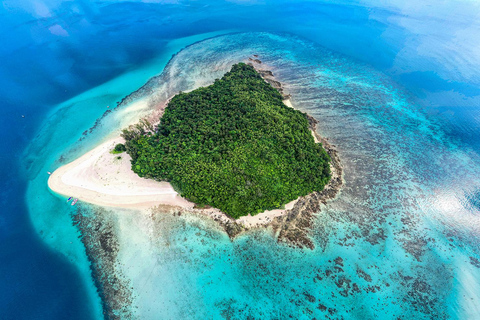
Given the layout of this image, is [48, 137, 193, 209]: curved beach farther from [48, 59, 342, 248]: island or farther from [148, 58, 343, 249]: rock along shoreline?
[148, 58, 343, 249]: rock along shoreline

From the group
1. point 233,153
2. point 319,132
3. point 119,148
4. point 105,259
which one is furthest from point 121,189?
point 319,132

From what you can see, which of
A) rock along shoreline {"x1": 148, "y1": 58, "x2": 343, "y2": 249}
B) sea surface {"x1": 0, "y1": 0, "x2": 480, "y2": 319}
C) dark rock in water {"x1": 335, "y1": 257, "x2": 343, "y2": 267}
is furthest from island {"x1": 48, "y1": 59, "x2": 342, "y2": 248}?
dark rock in water {"x1": 335, "y1": 257, "x2": 343, "y2": 267}

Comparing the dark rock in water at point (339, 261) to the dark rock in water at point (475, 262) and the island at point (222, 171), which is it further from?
the dark rock in water at point (475, 262)

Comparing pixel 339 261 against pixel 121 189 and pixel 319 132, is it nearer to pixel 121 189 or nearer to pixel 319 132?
pixel 319 132

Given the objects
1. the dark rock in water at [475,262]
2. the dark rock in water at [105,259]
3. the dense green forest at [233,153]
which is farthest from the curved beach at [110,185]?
the dark rock in water at [475,262]

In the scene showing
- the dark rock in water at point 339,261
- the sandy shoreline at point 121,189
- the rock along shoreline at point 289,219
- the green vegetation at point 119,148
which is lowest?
the dark rock in water at point 339,261

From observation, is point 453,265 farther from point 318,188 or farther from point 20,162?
point 20,162

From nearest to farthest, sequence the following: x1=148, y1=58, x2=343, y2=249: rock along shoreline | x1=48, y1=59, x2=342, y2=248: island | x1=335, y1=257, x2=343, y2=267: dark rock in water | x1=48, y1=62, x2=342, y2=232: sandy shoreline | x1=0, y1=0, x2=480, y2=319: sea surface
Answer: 1. x1=0, y1=0, x2=480, y2=319: sea surface
2. x1=335, y1=257, x2=343, y2=267: dark rock in water
3. x1=148, y1=58, x2=343, y2=249: rock along shoreline
4. x1=48, y1=59, x2=342, y2=248: island
5. x1=48, y1=62, x2=342, y2=232: sandy shoreline
